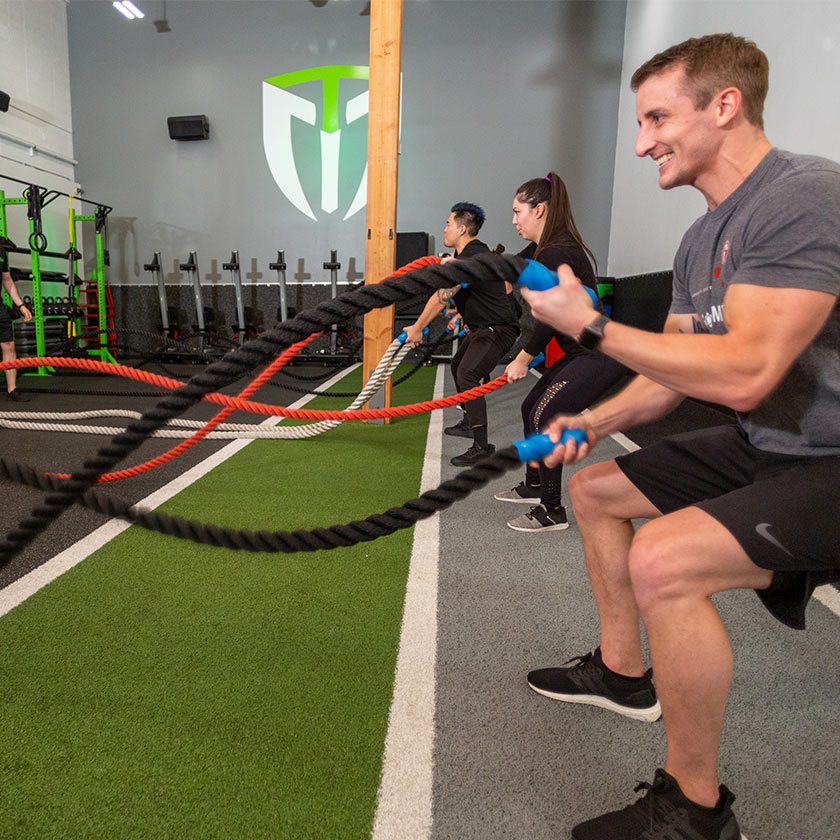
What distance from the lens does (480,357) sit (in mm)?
4770

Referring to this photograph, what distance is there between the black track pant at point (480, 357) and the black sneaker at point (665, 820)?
352 centimetres

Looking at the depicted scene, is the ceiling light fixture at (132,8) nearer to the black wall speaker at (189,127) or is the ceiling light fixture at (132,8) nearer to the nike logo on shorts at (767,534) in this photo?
the black wall speaker at (189,127)

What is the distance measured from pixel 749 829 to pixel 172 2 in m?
13.5

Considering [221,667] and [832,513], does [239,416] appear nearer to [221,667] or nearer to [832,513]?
[221,667]

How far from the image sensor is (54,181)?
10.9m

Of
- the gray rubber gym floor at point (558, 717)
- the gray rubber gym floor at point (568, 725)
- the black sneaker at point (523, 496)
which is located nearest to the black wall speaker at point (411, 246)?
the black sneaker at point (523, 496)

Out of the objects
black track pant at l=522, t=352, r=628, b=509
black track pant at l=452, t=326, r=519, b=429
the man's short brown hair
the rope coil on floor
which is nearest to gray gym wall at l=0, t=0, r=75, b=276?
the rope coil on floor

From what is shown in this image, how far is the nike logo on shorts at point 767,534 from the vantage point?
1.27m

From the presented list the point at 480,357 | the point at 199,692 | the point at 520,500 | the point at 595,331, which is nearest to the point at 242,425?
the point at 480,357

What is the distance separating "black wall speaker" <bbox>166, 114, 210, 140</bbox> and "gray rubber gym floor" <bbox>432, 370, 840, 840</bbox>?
417 inches

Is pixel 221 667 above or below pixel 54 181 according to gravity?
below

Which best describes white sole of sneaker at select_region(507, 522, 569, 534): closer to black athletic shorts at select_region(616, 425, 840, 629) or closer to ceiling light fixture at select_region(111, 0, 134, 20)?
black athletic shorts at select_region(616, 425, 840, 629)

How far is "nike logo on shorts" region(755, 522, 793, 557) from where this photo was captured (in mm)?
1273

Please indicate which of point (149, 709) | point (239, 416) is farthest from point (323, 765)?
point (239, 416)
